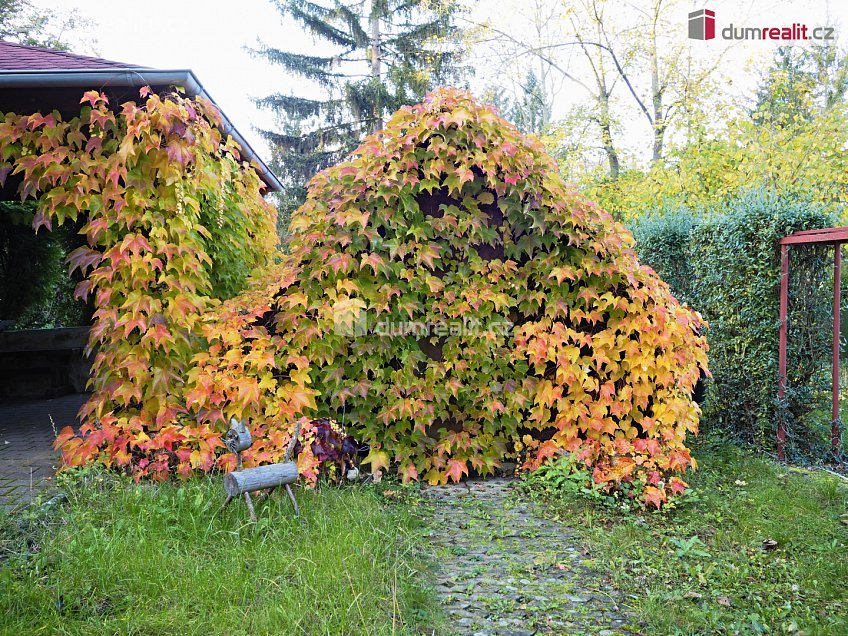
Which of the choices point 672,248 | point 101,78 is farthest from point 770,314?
point 101,78

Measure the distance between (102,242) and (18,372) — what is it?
5.06m

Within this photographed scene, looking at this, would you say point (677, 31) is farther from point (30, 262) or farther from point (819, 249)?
point (30, 262)

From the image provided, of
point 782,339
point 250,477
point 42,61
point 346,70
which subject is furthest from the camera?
point 346,70

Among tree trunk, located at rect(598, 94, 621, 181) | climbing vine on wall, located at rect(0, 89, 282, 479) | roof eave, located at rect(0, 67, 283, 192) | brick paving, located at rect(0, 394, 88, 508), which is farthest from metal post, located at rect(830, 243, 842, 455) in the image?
tree trunk, located at rect(598, 94, 621, 181)

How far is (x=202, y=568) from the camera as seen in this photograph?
2885 millimetres

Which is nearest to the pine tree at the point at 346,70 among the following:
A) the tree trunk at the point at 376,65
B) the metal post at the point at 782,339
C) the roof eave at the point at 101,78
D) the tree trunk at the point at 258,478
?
the tree trunk at the point at 376,65

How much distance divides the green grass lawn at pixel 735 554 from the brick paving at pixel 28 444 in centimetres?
360

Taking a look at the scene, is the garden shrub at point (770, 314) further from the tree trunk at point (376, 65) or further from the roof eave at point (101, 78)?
the tree trunk at point (376, 65)

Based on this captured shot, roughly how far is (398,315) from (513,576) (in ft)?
7.53

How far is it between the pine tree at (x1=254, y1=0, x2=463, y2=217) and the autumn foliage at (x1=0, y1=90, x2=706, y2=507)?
40.5ft

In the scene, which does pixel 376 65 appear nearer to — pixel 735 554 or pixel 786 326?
pixel 786 326

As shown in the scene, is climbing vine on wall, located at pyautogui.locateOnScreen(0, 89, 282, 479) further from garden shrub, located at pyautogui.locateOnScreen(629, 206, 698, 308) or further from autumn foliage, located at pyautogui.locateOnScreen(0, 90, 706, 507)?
garden shrub, located at pyautogui.locateOnScreen(629, 206, 698, 308)

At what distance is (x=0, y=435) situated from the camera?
570 cm

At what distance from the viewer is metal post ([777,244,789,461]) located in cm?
536
